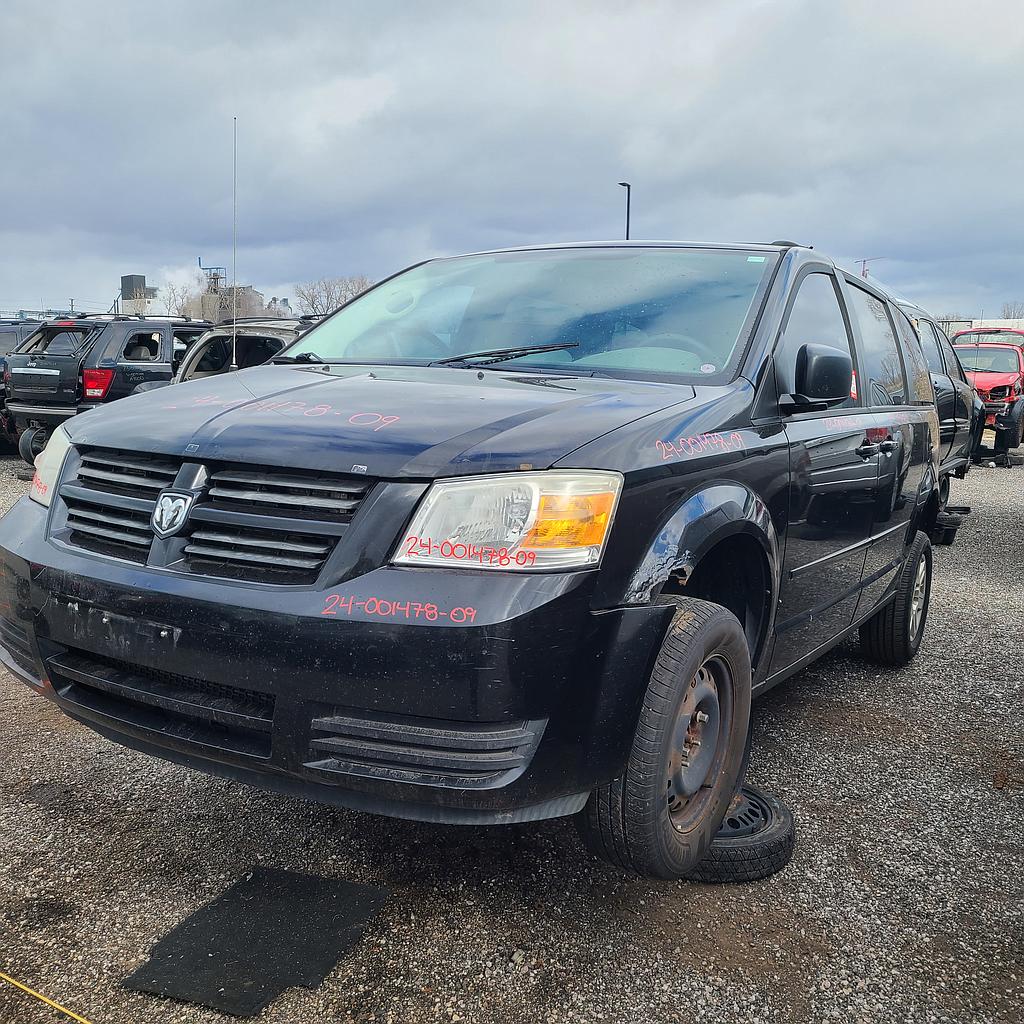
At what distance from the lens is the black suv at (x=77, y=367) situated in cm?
1107

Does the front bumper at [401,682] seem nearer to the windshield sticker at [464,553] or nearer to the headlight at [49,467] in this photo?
the windshield sticker at [464,553]

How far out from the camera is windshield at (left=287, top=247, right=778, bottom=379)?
3.14 metres

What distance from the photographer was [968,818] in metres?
3.22

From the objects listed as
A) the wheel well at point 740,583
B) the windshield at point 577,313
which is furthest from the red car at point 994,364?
the wheel well at point 740,583

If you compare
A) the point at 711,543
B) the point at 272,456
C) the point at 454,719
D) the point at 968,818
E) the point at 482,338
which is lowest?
the point at 968,818

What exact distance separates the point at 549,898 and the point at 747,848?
0.58 meters

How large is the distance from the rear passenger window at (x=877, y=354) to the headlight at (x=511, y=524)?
231 centimetres

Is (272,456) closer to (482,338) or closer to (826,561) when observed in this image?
(482,338)

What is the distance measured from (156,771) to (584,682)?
1885 millimetres

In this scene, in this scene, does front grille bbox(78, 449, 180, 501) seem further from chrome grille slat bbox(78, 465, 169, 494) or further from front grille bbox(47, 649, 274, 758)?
front grille bbox(47, 649, 274, 758)

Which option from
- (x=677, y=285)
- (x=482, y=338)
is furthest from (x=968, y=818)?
(x=482, y=338)

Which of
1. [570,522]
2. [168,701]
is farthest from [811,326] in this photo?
[168,701]

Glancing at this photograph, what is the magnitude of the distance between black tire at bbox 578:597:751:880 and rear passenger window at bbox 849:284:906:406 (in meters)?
1.87

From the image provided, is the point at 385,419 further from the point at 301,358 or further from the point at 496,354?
the point at 301,358
